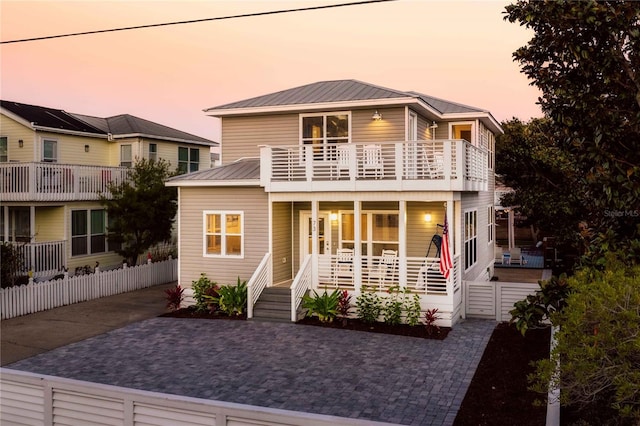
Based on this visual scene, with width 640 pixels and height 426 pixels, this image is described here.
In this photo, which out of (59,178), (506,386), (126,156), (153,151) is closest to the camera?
(506,386)

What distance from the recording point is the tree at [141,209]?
23.1 m

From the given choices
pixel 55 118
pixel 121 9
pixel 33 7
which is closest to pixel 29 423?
pixel 121 9

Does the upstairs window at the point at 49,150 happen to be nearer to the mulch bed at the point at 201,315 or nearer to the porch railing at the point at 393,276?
the mulch bed at the point at 201,315

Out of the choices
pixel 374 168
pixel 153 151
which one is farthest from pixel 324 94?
pixel 153 151

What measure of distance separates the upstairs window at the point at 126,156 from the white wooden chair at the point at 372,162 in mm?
15482

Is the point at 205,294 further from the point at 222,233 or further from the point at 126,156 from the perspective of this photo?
the point at 126,156

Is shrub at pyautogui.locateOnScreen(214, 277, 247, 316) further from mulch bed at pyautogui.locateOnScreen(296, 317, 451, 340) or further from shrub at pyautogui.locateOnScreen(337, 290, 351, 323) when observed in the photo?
shrub at pyautogui.locateOnScreen(337, 290, 351, 323)

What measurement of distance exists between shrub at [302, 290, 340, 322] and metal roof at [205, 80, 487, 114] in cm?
700

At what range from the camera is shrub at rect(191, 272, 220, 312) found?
59.8 ft

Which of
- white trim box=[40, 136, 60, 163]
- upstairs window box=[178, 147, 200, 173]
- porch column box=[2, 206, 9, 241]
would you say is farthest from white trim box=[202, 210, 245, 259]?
upstairs window box=[178, 147, 200, 173]

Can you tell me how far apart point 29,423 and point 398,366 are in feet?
24.8

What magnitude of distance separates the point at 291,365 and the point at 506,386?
4.65 metres

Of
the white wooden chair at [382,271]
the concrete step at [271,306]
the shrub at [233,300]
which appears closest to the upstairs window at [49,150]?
the shrub at [233,300]

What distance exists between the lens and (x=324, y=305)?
16.5 m
